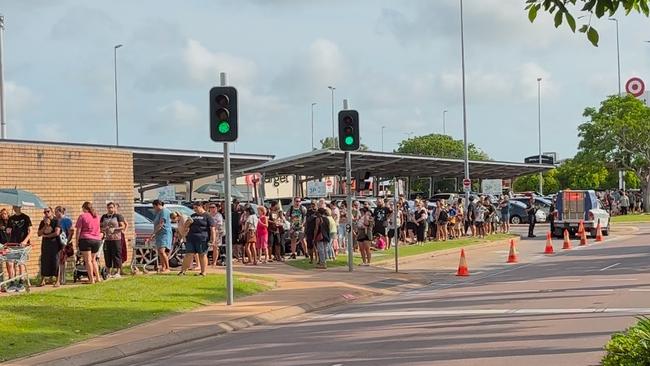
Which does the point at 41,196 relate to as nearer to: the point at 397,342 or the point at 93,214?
the point at 93,214

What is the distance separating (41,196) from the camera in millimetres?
21969

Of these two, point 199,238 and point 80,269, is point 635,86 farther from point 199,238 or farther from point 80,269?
point 80,269

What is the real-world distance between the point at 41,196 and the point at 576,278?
12.4m

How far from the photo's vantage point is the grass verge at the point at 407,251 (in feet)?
86.8

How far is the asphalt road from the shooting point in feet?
35.8

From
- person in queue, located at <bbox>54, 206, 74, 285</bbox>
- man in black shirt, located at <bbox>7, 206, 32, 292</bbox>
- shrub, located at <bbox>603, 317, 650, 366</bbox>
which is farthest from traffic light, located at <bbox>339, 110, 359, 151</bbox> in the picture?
shrub, located at <bbox>603, 317, 650, 366</bbox>

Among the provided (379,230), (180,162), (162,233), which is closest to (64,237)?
(162,233)

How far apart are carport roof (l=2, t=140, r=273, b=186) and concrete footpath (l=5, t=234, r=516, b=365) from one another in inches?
362

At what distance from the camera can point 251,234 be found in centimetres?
2550

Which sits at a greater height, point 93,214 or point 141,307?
point 93,214

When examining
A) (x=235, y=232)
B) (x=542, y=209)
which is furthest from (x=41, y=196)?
(x=542, y=209)

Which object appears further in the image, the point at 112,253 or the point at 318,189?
the point at 318,189

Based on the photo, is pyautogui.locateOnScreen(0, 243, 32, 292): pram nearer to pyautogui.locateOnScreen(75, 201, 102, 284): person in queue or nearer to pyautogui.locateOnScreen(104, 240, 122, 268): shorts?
pyautogui.locateOnScreen(75, 201, 102, 284): person in queue

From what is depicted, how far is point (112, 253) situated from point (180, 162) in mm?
16670
